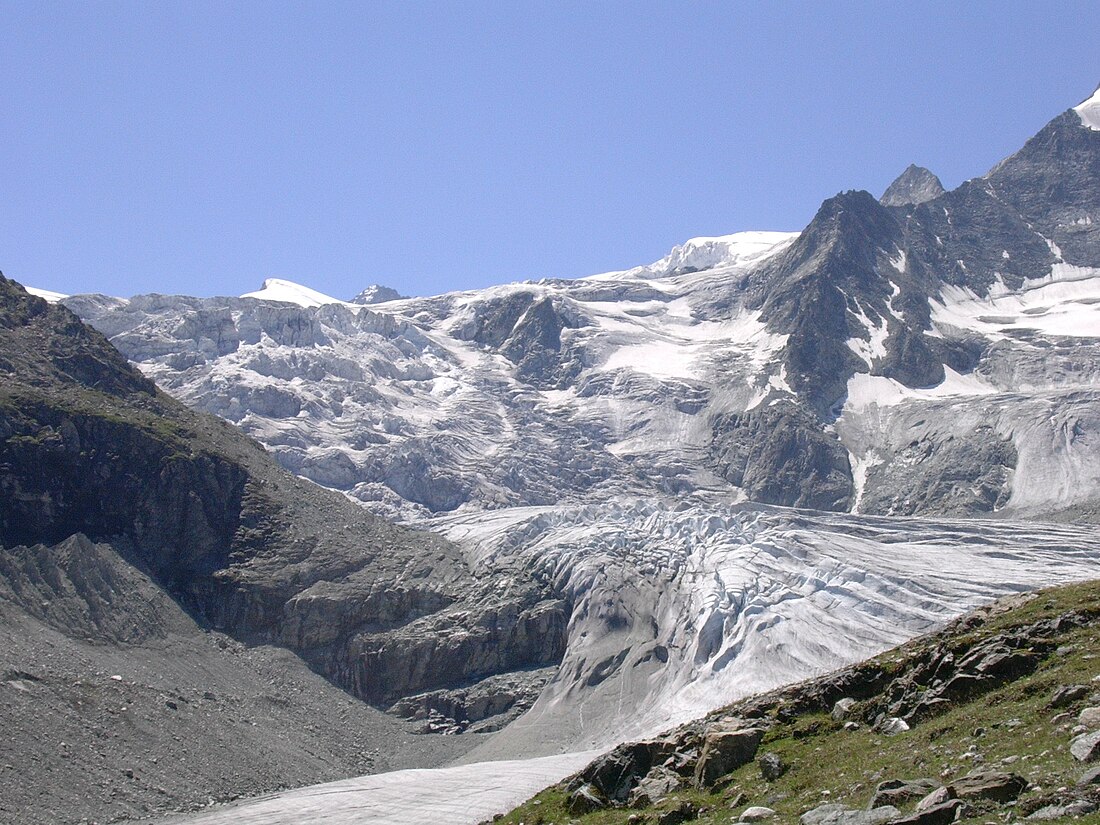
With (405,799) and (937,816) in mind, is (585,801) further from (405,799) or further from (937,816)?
(405,799)

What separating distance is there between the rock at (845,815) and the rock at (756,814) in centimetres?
157

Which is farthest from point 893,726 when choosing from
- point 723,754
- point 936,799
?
point 936,799

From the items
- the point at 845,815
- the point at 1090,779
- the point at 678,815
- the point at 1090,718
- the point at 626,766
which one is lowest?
the point at 626,766

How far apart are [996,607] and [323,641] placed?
109 m

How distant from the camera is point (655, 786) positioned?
37938 millimetres

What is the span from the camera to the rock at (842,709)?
126 feet

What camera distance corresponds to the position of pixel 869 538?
16250 centimetres

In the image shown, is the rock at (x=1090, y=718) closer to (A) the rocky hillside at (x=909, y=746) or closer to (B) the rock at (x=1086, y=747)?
(A) the rocky hillside at (x=909, y=746)

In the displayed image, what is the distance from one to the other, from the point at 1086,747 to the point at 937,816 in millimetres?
3858

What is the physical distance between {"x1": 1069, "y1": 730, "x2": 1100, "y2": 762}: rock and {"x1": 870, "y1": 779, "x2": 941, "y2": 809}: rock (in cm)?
292

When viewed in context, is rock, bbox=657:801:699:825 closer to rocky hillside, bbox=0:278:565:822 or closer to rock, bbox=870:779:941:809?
rock, bbox=870:779:941:809

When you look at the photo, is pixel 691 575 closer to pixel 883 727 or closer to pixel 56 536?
pixel 56 536

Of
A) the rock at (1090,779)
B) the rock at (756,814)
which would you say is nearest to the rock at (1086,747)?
the rock at (1090,779)

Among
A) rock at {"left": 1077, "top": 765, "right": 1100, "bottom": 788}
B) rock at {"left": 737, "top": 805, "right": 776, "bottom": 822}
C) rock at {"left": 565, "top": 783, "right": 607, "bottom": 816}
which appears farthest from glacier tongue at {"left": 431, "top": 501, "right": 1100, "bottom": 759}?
rock at {"left": 1077, "top": 765, "right": 1100, "bottom": 788}
